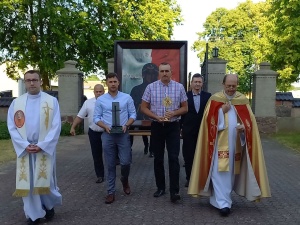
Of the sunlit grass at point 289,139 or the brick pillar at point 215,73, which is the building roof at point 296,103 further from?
the brick pillar at point 215,73

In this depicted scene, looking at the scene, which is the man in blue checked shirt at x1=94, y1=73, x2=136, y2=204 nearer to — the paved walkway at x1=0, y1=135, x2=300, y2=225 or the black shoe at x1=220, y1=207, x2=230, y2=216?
the paved walkway at x1=0, y1=135, x2=300, y2=225

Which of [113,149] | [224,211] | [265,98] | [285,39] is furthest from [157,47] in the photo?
[285,39]

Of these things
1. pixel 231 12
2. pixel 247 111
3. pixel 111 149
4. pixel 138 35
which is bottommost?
pixel 111 149

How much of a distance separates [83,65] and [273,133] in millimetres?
15041

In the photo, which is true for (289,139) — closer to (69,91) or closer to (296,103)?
(296,103)

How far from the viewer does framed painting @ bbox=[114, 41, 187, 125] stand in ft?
33.4

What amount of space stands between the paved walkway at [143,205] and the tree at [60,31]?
696 inches

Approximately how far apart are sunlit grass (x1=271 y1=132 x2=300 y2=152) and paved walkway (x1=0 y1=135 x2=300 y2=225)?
4.25m

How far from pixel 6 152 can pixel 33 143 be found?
7594 mm

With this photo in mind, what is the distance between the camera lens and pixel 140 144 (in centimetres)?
1481

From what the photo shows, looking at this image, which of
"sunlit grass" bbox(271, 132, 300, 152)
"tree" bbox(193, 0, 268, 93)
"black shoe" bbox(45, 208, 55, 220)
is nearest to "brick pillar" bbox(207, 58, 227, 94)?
"sunlit grass" bbox(271, 132, 300, 152)

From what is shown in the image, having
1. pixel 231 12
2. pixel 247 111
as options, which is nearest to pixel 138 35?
pixel 247 111

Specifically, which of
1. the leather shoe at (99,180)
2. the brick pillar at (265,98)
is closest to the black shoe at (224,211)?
the leather shoe at (99,180)

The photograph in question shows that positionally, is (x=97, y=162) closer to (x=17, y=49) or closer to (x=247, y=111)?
(x=247, y=111)
